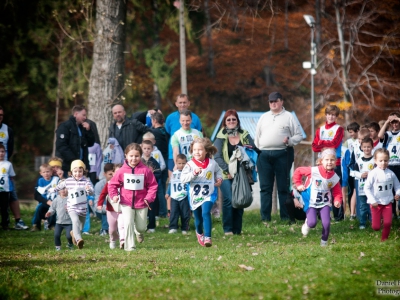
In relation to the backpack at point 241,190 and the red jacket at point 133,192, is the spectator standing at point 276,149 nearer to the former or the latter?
the backpack at point 241,190

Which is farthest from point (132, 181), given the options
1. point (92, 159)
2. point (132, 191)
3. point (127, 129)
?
point (92, 159)

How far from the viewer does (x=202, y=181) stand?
12516 mm

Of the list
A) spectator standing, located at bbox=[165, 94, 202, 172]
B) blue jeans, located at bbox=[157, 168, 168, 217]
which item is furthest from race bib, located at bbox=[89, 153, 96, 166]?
spectator standing, located at bbox=[165, 94, 202, 172]

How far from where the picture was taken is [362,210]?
47.0ft

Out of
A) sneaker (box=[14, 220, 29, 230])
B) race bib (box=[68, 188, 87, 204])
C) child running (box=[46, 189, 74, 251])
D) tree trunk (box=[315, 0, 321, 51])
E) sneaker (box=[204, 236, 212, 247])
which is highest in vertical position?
tree trunk (box=[315, 0, 321, 51])

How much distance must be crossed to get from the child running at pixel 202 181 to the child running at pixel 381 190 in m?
2.49

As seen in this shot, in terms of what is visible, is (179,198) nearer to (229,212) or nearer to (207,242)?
(229,212)

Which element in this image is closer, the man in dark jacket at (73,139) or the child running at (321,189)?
the child running at (321,189)

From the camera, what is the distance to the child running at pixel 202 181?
12391mm

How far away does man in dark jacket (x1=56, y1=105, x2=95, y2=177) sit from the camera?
16.4 metres

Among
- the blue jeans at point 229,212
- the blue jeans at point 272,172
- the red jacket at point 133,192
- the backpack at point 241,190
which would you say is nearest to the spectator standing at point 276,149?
the blue jeans at point 272,172

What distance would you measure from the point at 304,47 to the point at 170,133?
23.0 meters

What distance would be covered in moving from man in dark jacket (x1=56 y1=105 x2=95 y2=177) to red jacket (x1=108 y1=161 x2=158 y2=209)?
14.5 ft

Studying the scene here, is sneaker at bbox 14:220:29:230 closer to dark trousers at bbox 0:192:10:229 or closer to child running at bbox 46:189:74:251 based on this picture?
dark trousers at bbox 0:192:10:229
